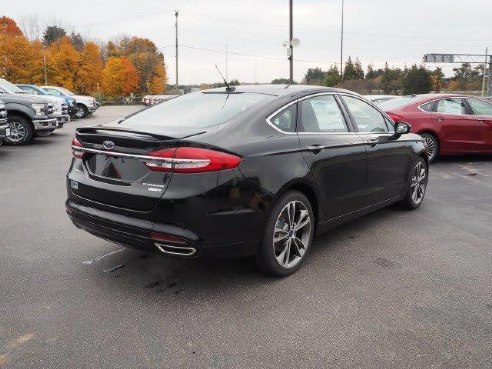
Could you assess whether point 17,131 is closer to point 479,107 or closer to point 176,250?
point 176,250

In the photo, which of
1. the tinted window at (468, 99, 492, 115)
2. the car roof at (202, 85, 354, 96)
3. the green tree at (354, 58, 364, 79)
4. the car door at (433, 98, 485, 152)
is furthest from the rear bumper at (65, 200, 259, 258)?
the green tree at (354, 58, 364, 79)

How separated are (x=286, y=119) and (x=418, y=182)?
2.90 metres

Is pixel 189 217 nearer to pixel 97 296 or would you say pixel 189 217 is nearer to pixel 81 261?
pixel 97 296

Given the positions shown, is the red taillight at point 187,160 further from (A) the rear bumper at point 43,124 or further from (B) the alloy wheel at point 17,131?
(B) the alloy wheel at point 17,131

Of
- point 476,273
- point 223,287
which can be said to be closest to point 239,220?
point 223,287

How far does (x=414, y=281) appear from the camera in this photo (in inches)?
154

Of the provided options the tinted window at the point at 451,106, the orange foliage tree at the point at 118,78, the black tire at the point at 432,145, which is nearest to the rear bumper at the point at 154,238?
the black tire at the point at 432,145

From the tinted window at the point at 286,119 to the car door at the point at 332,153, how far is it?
0.22 ft

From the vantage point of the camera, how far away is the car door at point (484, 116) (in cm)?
1051

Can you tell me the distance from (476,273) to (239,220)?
2153 millimetres

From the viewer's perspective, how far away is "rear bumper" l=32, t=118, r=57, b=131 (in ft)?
43.4

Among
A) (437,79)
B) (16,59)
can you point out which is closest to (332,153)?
(16,59)

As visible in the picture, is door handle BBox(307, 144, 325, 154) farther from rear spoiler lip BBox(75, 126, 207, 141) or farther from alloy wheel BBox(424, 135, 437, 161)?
alloy wheel BBox(424, 135, 437, 161)

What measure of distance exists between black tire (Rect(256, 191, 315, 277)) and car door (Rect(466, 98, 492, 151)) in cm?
792
